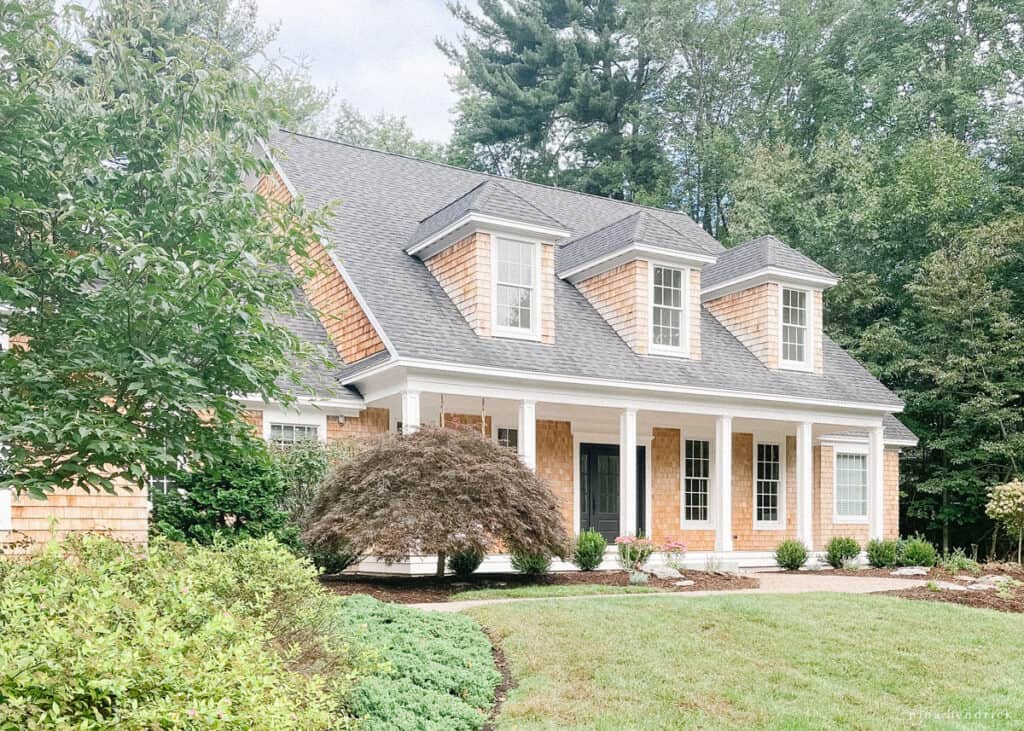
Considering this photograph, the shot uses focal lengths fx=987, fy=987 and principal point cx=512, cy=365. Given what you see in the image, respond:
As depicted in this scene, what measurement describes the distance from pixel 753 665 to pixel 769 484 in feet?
43.6

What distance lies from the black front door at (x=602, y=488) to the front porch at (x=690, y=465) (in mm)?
24

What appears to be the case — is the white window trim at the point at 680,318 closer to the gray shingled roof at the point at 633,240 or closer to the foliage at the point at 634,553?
the gray shingled roof at the point at 633,240

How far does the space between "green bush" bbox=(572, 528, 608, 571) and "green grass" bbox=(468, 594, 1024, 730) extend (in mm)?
4045

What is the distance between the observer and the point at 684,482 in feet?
64.8

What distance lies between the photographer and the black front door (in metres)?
18.7

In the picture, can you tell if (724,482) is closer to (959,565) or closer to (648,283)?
(648,283)

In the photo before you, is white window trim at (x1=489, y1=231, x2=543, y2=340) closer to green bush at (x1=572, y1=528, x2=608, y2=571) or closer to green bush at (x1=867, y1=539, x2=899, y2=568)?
green bush at (x1=572, y1=528, x2=608, y2=571)

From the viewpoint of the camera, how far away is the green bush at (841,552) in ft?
58.0

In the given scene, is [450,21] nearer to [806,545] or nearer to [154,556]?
[806,545]

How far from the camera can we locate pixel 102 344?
6418mm

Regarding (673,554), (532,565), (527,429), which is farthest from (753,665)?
(527,429)

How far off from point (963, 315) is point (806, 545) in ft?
29.6

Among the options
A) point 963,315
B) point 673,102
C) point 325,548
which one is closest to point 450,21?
point 673,102

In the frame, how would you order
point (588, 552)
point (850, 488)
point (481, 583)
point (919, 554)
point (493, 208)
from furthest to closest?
point (850, 488)
point (919, 554)
point (493, 208)
point (588, 552)
point (481, 583)
